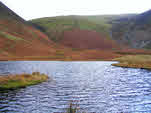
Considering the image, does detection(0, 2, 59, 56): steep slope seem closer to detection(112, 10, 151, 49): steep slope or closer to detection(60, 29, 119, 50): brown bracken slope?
detection(60, 29, 119, 50): brown bracken slope

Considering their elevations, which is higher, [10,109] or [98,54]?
[98,54]

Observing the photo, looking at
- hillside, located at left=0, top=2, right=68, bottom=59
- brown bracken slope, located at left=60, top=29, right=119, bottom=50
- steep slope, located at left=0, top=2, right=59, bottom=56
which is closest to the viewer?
hillside, located at left=0, top=2, right=68, bottom=59

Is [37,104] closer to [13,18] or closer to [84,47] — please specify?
Result: [84,47]

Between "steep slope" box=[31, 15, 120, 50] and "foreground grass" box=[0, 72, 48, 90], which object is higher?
"steep slope" box=[31, 15, 120, 50]

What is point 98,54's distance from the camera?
114875mm

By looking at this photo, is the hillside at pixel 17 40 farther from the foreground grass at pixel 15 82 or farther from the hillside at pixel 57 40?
the foreground grass at pixel 15 82

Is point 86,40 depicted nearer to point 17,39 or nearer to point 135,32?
point 135,32

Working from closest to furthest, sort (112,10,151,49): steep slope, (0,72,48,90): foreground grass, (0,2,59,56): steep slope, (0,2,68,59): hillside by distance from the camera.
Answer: (0,72,48,90): foreground grass → (0,2,68,59): hillside → (0,2,59,56): steep slope → (112,10,151,49): steep slope

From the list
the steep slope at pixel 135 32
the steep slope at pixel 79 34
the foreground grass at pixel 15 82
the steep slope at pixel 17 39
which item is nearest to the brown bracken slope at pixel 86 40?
the steep slope at pixel 79 34

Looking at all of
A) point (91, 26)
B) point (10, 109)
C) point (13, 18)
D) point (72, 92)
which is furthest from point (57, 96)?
point (91, 26)

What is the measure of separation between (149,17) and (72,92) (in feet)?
569

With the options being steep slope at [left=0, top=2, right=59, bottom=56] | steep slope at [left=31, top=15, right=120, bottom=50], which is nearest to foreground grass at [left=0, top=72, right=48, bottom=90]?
steep slope at [left=0, top=2, right=59, bottom=56]

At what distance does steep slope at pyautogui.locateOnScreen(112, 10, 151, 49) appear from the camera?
158 metres

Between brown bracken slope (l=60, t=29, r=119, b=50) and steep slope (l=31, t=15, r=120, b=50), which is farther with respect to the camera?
steep slope (l=31, t=15, r=120, b=50)
